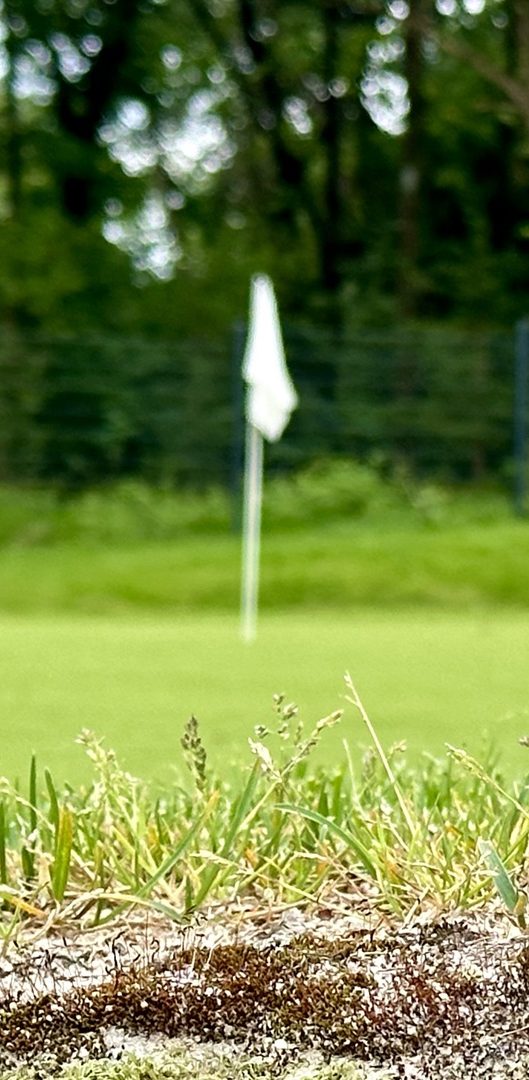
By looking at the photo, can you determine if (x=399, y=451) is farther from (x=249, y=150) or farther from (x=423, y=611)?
(x=249, y=150)

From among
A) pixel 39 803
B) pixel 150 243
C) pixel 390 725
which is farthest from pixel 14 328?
pixel 39 803

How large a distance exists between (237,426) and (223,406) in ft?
3.89

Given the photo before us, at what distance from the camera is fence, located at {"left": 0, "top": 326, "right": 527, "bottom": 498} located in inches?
681

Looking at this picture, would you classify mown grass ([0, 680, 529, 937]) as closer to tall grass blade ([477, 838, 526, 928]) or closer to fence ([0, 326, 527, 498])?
tall grass blade ([477, 838, 526, 928])

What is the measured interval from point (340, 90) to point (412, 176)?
299 centimetres

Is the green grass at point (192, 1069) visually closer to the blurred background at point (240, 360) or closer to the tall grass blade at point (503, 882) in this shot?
the tall grass blade at point (503, 882)

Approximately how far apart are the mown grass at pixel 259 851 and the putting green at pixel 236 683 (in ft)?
2.27

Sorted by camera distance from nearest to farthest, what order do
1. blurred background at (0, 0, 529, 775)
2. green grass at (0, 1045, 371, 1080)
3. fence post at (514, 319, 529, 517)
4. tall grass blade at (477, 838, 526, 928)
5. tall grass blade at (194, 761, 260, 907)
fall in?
1. green grass at (0, 1045, 371, 1080)
2. tall grass blade at (477, 838, 526, 928)
3. tall grass blade at (194, 761, 260, 907)
4. blurred background at (0, 0, 529, 775)
5. fence post at (514, 319, 529, 517)

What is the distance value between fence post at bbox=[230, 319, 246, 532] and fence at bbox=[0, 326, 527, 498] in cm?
45

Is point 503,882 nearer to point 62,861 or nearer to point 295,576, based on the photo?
point 62,861

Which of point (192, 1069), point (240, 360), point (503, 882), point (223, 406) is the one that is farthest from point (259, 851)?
point (223, 406)

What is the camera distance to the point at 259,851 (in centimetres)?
316

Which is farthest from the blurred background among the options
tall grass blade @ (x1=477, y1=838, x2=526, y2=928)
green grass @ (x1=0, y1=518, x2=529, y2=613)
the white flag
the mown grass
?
tall grass blade @ (x1=477, y1=838, x2=526, y2=928)

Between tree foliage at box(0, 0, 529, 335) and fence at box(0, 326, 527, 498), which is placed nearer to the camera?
fence at box(0, 326, 527, 498)
